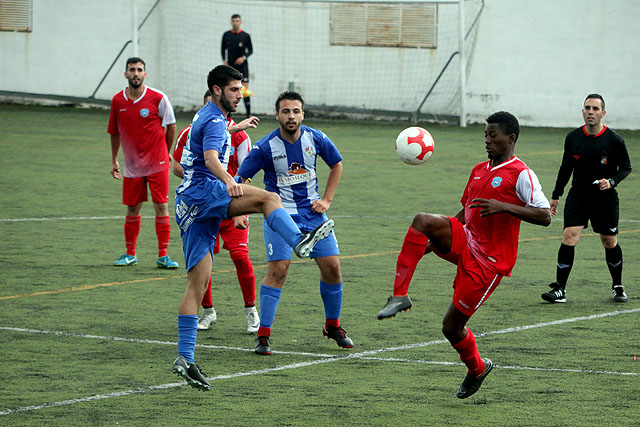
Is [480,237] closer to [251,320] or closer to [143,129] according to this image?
[251,320]

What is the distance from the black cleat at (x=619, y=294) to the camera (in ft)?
33.1

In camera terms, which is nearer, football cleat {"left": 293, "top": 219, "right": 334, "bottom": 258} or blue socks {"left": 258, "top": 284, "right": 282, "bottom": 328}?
football cleat {"left": 293, "top": 219, "right": 334, "bottom": 258}

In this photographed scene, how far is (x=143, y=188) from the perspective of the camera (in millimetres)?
11953

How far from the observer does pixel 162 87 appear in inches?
1286

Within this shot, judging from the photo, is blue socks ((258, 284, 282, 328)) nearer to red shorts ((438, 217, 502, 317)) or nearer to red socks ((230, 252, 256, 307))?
red socks ((230, 252, 256, 307))

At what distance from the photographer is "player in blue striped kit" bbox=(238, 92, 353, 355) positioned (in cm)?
810

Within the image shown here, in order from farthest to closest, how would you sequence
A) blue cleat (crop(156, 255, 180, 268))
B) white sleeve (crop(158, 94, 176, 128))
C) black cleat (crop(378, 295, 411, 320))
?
white sleeve (crop(158, 94, 176, 128)), blue cleat (crop(156, 255, 180, 268)), black cleat (crop(378, 295, 411, 320))

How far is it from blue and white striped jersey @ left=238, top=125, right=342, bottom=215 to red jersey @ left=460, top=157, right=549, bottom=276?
1849mm

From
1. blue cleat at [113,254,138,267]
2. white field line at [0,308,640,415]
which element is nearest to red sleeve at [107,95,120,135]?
blue cleat at [113,254,138,267]

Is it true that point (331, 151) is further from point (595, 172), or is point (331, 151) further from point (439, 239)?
point (595, 172)

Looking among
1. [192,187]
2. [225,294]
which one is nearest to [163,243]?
[225,294]

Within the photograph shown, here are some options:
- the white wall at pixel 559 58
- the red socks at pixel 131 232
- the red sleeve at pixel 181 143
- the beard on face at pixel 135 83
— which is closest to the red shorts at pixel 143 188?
the red socks at pixel 131 232

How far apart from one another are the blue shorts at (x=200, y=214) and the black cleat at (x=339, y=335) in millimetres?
1567

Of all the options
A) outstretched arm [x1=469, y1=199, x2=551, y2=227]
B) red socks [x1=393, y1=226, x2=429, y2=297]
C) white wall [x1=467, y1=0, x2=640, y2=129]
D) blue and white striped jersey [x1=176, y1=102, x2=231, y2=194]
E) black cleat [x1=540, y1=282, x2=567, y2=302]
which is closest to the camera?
outstretched arm [x1=469, y1=199, x2=551, y2=227]
